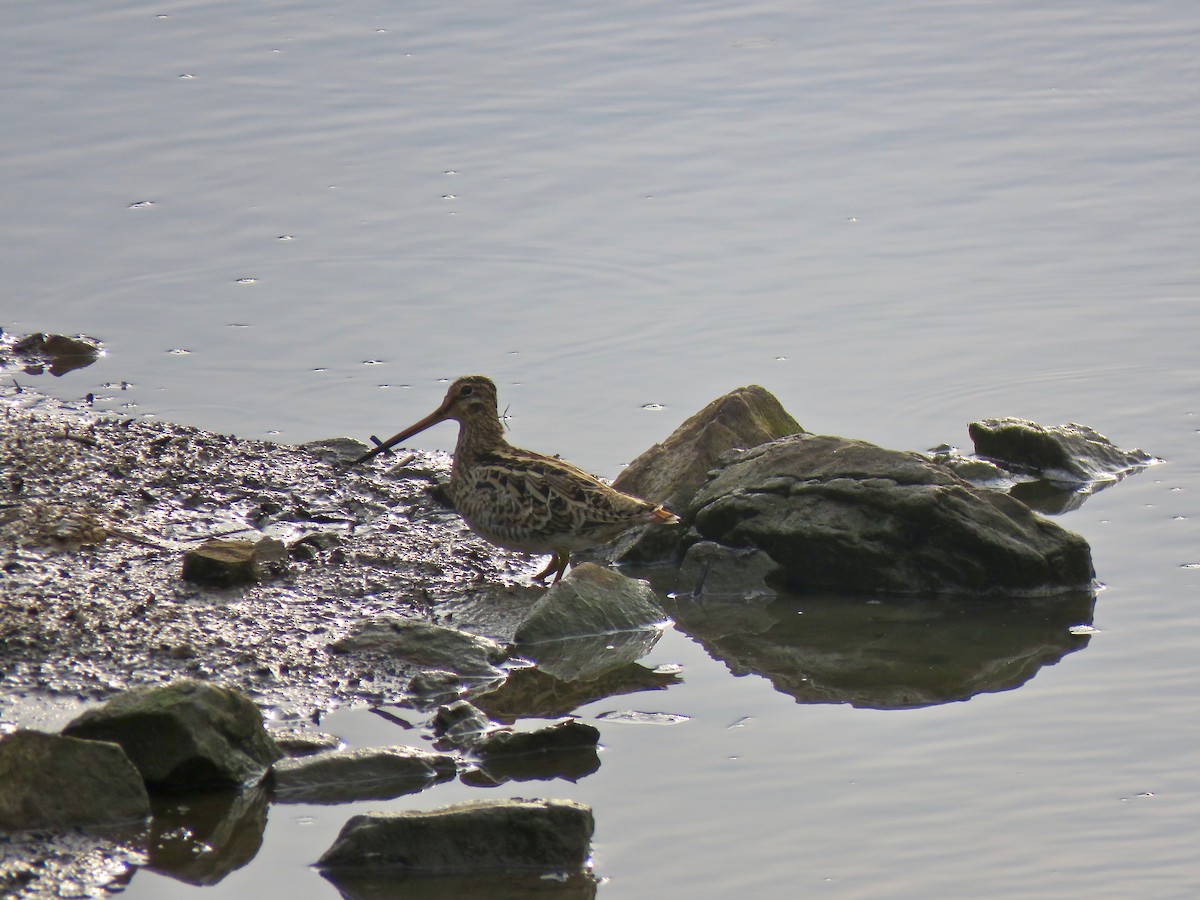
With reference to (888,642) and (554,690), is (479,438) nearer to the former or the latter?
(554,690)

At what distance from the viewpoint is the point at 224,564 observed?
25.8ft

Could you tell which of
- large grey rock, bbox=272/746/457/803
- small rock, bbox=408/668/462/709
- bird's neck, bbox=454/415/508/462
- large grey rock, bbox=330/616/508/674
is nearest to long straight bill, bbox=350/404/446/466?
bird's neck, bbox=454/415/508/462

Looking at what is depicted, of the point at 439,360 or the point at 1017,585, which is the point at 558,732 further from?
the point at 439,360

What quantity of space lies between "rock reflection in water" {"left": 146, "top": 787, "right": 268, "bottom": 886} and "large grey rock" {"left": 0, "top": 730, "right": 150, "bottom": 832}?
210 millimetres

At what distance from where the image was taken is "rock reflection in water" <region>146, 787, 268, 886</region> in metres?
5.58

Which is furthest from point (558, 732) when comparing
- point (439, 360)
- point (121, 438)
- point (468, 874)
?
point (439, 360)

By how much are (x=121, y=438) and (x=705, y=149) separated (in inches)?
276

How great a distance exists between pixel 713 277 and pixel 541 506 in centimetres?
483

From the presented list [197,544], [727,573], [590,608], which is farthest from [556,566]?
[197,544]

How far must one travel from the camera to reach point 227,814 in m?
5.94

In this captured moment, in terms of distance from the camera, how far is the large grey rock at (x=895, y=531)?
845 cm

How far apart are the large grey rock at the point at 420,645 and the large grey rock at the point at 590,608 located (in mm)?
380

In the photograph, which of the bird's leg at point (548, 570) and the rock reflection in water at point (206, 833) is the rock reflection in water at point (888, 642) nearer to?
the bird's leg at point (548, 570)

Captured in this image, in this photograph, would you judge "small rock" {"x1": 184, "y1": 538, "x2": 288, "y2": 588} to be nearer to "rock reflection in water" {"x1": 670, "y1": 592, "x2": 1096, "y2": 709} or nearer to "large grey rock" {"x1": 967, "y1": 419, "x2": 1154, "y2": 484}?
"rock reflection in water" {"x1": 670, "y1": 592, "x2": 1096, "y2": 709}
